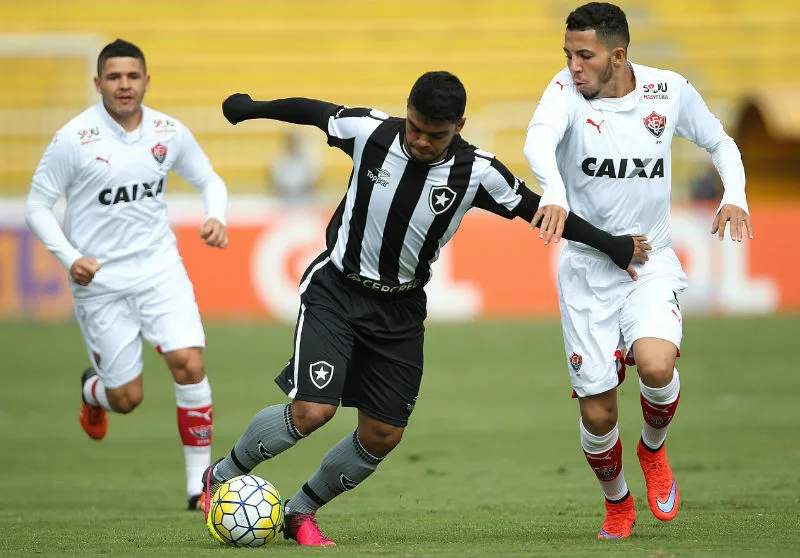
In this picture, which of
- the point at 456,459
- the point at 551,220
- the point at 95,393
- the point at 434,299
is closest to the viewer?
the point at 551,220

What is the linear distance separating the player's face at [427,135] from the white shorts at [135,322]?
2484 mm

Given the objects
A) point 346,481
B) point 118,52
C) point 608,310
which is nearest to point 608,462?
point 608,310

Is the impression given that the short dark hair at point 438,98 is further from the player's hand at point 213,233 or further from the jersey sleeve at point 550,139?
the player's hand at point 213,233

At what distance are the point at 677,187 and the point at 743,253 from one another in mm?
3507

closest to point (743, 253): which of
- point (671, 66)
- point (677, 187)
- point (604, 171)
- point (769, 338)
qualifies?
point (769, 338)

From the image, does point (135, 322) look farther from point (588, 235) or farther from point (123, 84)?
point (588, 235)

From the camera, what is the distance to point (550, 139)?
19.3 feet

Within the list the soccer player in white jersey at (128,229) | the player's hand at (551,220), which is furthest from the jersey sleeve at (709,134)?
the soccer player in white jersey at (128,229)

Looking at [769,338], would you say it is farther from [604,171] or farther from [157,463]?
[604,171]

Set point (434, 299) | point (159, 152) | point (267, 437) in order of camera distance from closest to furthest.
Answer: point (267, 437)
point (159, 152)
point (434, 299)

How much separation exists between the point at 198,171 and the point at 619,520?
11.3 feet

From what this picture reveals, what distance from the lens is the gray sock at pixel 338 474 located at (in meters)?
6.02

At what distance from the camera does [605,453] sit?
621 cm

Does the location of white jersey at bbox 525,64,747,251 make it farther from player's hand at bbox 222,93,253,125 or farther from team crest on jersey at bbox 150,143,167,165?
team crest on jersey at bbox 150,143,167,165
